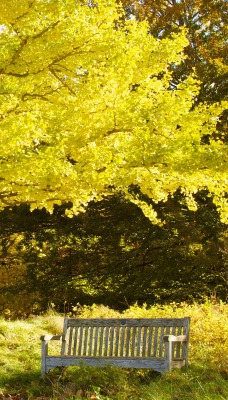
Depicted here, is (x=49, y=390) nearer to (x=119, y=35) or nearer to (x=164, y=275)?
(x=119, y=35)

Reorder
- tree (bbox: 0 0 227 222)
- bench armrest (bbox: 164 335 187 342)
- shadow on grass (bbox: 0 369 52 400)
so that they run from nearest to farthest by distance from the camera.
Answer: shadow on grass (bbox: 0 369 52 400)
bench armrest (bbox: 164 335 187 342)
tree (bbox: 0 0 227 222)

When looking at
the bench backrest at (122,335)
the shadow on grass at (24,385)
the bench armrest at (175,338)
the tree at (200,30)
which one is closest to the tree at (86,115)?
the bench backrest at (122,335)

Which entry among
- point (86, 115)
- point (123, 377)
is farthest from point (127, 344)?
point (86, 115)

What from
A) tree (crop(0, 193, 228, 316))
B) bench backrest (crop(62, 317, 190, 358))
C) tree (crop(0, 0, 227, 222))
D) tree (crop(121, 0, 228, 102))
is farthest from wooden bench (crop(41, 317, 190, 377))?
tree (crop(121, 0, 228, 102))


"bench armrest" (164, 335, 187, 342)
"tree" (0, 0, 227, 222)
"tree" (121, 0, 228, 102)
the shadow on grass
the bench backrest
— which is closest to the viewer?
the shadow on grass

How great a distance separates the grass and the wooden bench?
0.13 m

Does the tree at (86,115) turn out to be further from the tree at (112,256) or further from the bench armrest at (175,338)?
the tree at (112,256)

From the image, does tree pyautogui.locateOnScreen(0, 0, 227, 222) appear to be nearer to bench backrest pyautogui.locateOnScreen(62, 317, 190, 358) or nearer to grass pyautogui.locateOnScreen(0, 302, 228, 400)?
bench backrest pyautogui.locateOnScreen(62, 317, 190, 358)

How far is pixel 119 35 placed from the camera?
8938 mm

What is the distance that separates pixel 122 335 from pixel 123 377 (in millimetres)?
726

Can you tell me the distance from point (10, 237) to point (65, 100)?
10.6 metres

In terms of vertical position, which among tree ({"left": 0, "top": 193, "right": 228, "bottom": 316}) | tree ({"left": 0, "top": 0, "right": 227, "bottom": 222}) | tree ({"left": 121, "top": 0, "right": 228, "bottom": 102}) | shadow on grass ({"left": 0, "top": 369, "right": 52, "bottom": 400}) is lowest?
shadow on grass ({"left": 0, "top": 369, "right": 52, "bottom": 400})

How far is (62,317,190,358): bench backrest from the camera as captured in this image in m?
7.70

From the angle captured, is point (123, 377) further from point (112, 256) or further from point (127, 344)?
point (112, 256)
